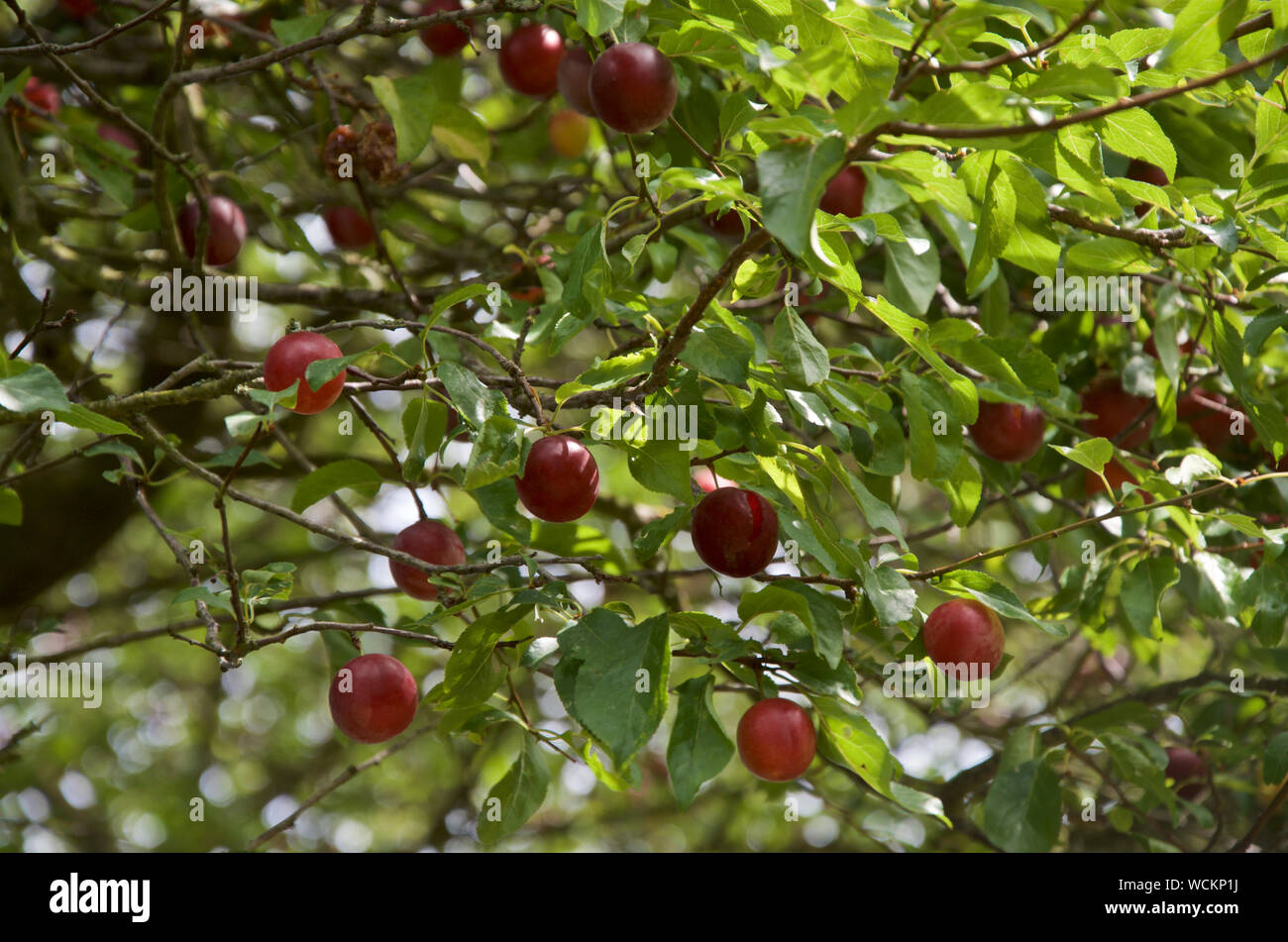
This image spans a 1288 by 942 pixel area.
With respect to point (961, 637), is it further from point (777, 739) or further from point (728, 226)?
point (728, 226)

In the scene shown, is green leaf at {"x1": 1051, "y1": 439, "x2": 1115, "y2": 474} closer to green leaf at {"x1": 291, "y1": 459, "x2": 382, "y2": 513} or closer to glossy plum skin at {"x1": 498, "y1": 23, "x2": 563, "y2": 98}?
green leaf at {"x1": 291, "y1": 459, "x2": 382, "y2": 513}

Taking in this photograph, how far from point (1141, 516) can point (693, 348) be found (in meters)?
1.18

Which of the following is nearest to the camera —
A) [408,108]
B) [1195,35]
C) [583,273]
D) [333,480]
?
[1195,35]

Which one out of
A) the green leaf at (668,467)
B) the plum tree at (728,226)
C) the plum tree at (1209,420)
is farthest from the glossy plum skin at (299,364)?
the plum tree at (1209,420)

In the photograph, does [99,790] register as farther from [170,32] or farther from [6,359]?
[6,359]

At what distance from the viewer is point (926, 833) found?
348 cm

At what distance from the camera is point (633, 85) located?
1.71 m

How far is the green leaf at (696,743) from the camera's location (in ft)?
5.42

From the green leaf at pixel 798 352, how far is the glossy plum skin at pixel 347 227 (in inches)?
78.0

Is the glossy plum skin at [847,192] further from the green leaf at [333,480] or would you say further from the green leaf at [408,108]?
the green leaf at [333,480]

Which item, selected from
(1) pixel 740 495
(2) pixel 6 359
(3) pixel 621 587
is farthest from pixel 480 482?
(3) pixel 621 587

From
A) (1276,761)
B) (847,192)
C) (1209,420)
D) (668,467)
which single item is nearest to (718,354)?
(668,467)

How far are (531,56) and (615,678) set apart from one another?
190cm

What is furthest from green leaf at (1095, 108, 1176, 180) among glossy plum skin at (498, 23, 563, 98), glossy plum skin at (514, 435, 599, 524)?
glossy plum skin at (498, 23, 563, 98)
